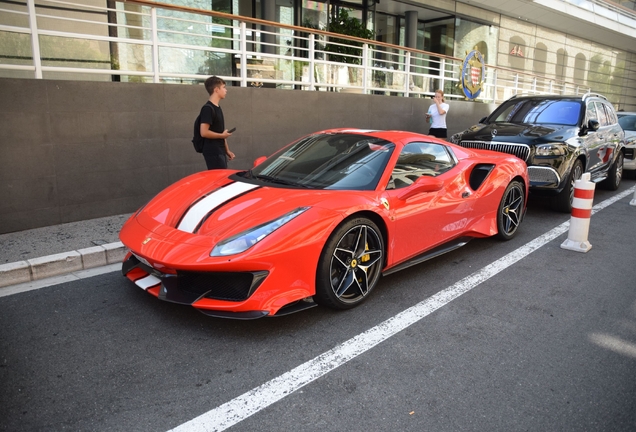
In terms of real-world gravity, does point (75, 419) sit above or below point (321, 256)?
below

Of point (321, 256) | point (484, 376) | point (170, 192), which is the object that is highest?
point (170, 192)

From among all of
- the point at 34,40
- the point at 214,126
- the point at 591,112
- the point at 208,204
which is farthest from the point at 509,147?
the point at 34,40

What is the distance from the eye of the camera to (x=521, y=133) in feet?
24.1

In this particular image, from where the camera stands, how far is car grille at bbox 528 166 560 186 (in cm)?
685

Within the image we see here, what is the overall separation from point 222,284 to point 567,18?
23.9 meters

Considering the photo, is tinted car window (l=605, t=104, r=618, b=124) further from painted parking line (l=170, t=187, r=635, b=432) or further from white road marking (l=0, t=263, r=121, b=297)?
white road marking (l=0, t=263, r=121, b=297)

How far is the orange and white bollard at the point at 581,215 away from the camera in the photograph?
5.28 metres

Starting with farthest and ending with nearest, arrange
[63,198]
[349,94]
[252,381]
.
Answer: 1. [349,94]
2. [63,198]
3. [252,381]

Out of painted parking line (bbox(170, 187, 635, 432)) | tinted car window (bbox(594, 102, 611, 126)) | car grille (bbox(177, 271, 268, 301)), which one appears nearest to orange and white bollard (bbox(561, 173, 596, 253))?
painted parking line (bbox(170, 187, 635, 432))

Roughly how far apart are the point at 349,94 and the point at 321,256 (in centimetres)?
691

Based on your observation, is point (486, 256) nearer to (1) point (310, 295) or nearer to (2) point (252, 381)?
(1) point (310, 295)

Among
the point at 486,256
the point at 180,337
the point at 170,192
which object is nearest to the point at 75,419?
the point at 180,337

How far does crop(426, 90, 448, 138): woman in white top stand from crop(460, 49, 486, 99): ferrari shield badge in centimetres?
333

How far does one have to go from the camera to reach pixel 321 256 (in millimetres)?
3443
